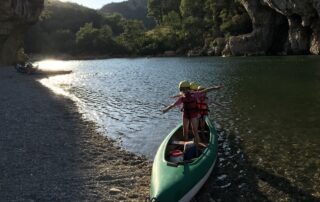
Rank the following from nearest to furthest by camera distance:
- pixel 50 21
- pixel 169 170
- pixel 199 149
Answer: pixel 169 170 < pixel 199 149 < pixel 50 21

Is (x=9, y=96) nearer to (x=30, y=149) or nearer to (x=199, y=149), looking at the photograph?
(x=30, y=149)

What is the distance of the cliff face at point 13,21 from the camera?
5253 centimetres

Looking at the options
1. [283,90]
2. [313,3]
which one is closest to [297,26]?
[313,3]

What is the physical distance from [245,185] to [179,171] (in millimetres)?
2412

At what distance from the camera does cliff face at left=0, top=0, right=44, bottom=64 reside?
2068 inches

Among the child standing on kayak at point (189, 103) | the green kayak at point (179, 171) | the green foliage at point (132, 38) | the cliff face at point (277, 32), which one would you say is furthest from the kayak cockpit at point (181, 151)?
the green foliage at point (132, 38)

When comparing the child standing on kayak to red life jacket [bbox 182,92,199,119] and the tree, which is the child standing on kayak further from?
the tree

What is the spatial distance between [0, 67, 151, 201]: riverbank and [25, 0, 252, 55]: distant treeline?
7482 centimetres

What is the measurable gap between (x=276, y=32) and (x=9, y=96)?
7196 centimetres

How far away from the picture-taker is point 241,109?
2350 centimetres

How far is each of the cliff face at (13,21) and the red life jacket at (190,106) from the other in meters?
43.6

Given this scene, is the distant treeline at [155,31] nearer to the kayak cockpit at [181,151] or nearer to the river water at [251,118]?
the river water at [251,118]

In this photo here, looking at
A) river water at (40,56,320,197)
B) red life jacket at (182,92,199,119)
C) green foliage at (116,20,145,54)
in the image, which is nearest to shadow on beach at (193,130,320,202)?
river water at (40,56,320,197)

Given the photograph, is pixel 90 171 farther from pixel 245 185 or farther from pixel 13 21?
pixel 13 21
